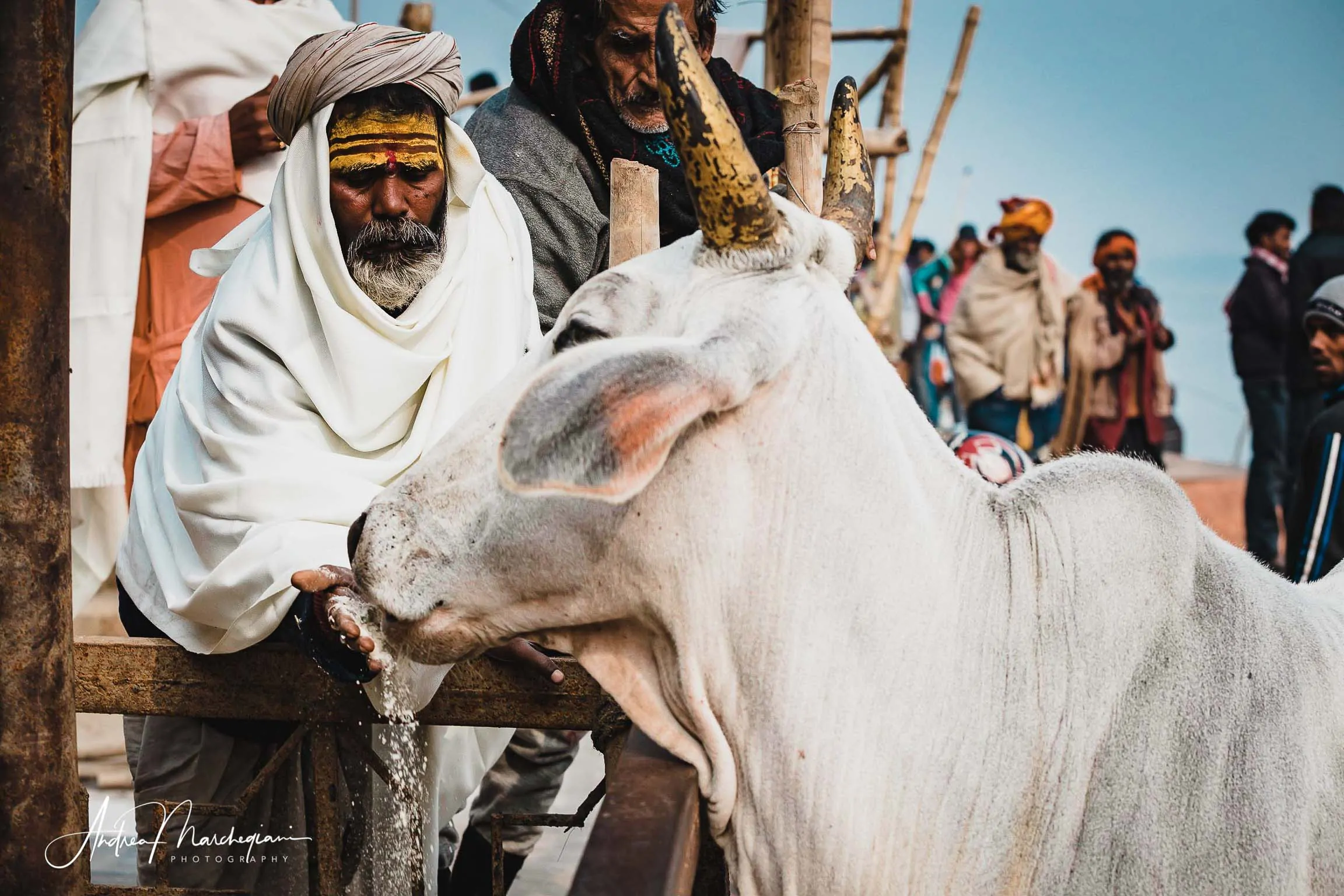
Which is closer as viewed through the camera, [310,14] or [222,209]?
[222,209]

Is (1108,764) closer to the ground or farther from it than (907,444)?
closer to the ground

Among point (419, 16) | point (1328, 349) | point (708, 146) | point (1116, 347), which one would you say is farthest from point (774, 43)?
point (1116, 347)

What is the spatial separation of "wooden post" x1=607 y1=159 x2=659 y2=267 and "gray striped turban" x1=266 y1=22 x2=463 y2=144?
0.66m

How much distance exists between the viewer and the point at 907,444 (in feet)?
5.87

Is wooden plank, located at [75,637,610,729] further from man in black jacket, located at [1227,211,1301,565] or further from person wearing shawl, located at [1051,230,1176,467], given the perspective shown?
person wearing shawl, located at [1051,230,1176,467]

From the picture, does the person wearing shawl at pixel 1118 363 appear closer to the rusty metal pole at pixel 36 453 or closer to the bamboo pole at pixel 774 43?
the bamboo pole at pixel 774 43

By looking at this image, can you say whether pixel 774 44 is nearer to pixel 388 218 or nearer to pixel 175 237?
pixel 175 237

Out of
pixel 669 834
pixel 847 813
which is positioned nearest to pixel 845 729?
pixel 847 813

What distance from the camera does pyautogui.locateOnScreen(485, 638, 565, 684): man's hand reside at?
7.82ft

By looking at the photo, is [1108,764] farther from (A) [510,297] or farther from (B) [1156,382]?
(B) [1156,382]

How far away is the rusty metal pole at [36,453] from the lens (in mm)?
1644

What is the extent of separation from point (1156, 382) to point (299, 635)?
31.3 feet

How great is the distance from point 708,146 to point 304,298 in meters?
1.62

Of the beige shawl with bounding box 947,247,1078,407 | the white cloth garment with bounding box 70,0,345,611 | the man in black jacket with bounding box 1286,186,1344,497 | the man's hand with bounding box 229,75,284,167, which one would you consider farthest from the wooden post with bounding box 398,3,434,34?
the beige shawl with bounding box 947,247,1078,407
